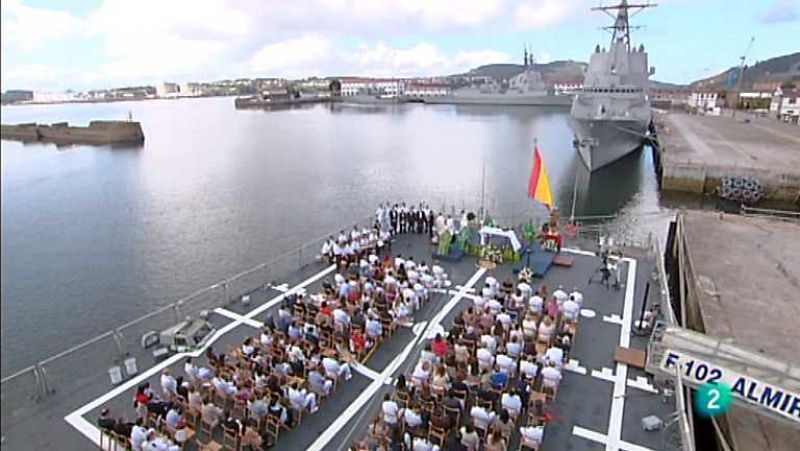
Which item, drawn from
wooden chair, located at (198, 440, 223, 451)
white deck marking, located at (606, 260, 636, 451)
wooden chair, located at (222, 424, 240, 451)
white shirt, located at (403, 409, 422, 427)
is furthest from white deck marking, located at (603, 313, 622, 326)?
wooden chair, located at (198, 440, 223, 451)

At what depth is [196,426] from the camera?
10.7m

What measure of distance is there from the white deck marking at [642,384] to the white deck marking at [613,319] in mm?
2815

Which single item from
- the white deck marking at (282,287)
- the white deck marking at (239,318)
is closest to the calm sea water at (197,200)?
the white deck marking at (239,318)

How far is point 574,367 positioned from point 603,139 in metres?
42.0

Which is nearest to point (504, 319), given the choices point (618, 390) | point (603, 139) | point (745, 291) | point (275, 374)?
point (618, 390)

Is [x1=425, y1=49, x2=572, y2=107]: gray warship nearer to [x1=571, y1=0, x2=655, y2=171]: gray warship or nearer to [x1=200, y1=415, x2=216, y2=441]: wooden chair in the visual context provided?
[x1=571, y1=0, x2=655, y2=171]: gray warship

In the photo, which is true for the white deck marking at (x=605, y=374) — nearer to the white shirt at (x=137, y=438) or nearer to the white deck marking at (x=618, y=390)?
the white deck marking at (x=618, y=390)

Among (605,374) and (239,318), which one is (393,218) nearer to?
(239,318)

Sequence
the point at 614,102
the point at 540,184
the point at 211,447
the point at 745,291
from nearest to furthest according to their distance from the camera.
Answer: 1. the point at 211,447
2. the point at 745,291
3. the point at 540,184
4. the point at 614,102

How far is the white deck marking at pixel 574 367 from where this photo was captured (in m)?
12.7

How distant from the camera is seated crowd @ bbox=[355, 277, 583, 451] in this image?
32.2ft

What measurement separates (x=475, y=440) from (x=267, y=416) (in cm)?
429

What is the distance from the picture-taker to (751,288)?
56.8ft

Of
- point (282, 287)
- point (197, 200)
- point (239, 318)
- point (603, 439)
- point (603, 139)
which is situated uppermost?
point (603, 139)
